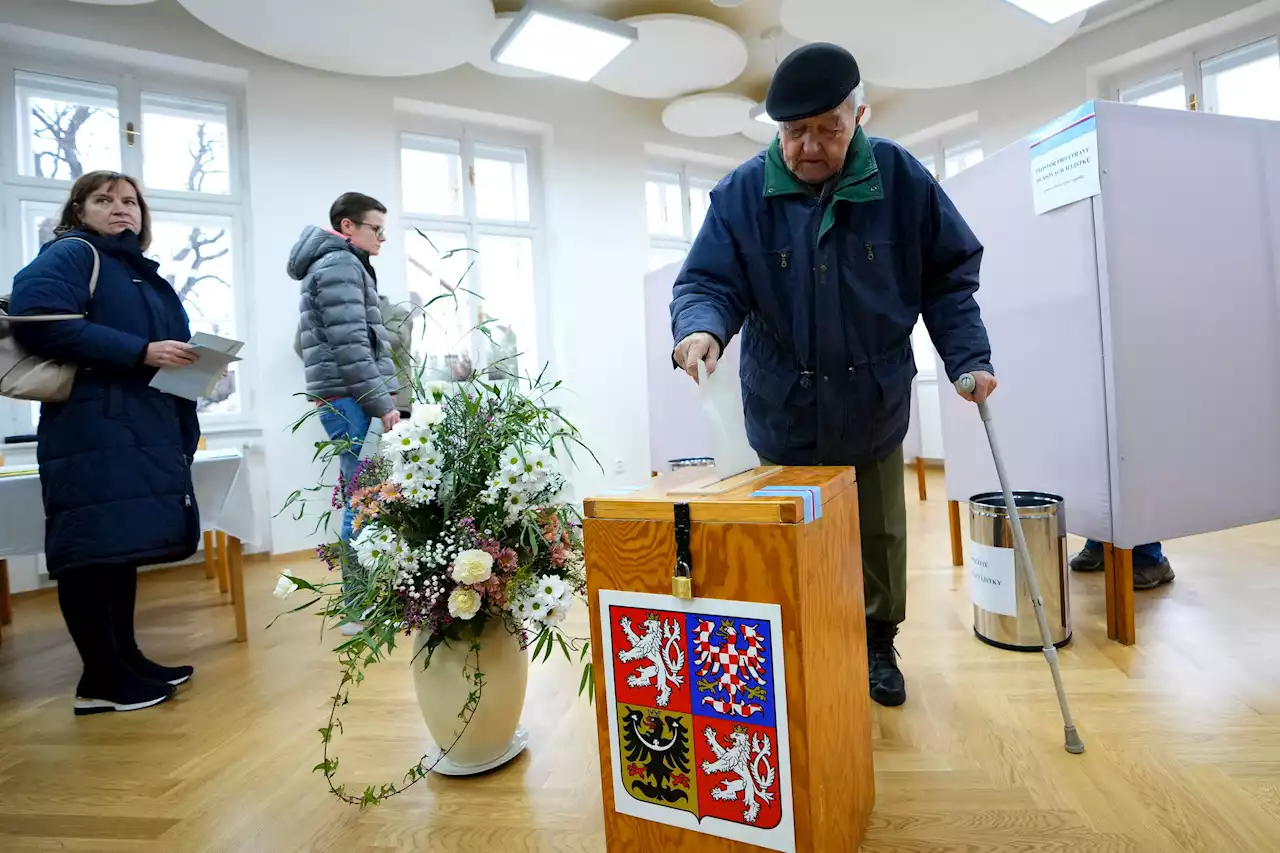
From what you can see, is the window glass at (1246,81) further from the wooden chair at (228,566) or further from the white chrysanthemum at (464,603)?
the wooden chair at (228,566)

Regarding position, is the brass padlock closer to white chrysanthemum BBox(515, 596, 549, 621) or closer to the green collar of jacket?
white chrysanthemum BBox(515, 596, 549, 621)

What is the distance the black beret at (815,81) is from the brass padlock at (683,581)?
0.84m

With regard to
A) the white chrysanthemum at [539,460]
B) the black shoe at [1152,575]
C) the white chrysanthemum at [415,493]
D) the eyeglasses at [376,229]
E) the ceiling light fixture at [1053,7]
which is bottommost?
the black shoe at [1152,575]

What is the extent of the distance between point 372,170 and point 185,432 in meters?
2.62

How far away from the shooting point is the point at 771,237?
147cm

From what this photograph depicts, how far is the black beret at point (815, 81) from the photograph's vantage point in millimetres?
1278

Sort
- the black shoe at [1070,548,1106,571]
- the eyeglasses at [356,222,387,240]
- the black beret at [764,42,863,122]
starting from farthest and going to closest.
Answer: the black shoe at [1070,548,1106,571], the eyeglasses at [356,222,387,240], the black beret at [764,42,863,122]

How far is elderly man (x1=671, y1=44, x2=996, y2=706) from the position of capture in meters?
1.42

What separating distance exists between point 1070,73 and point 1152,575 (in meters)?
3.74

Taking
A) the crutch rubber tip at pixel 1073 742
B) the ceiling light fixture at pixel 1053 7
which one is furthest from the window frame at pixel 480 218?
the crutch rubber tip at pixel 1073 742

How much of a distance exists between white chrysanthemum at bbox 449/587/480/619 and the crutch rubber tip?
1201 millimetres

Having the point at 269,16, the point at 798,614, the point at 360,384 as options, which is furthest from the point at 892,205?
the point at 269,16

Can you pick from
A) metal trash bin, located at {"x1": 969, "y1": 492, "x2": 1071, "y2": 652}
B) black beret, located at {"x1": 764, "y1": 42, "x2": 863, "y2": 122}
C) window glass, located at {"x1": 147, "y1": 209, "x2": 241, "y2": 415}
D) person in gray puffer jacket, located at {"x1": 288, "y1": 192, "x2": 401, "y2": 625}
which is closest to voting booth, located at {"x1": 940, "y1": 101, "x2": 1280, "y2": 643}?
metal trash bin, located at {"x1": 969, "y1": 492, "x2": 1071, "y2": 652}

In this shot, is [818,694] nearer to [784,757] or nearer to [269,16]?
[784,757]
